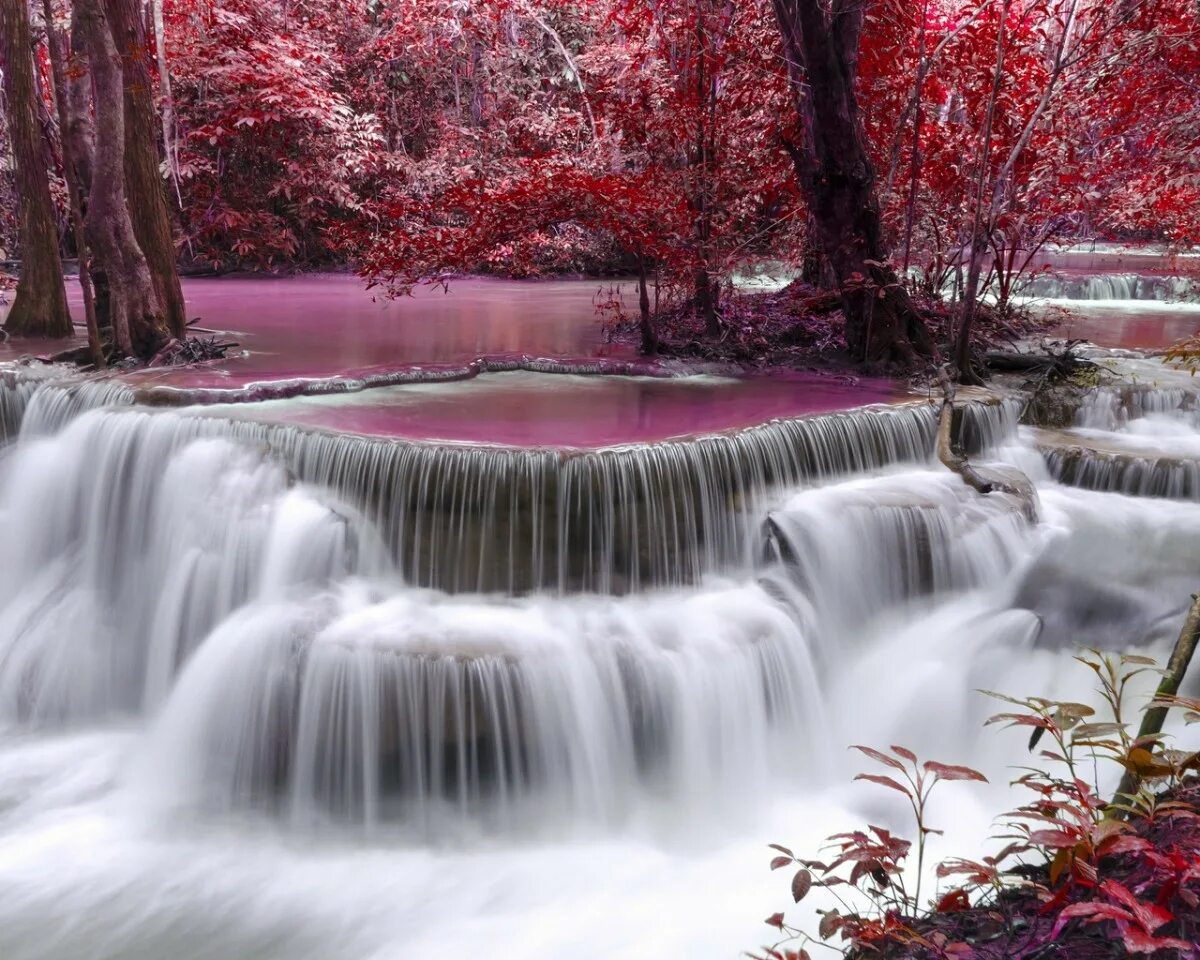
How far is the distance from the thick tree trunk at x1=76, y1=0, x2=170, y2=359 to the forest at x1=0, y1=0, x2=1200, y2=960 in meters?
0.04

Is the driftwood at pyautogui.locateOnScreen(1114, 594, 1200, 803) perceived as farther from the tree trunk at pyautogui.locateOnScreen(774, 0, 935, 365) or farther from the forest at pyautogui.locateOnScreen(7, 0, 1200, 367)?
the tree trunk at pyautogui.locateOnScreen(774, 0, 935, 365)

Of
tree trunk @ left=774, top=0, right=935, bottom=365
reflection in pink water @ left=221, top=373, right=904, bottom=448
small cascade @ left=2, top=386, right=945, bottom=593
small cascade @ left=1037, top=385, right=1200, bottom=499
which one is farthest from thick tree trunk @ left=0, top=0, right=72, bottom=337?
small cascade @ left=1037, top=385, right=1200, bottom=499

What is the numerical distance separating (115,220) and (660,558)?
576 cm

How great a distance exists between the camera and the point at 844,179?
28.1 ft

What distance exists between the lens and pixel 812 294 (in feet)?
33.2

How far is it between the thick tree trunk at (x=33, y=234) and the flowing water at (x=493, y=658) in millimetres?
4066

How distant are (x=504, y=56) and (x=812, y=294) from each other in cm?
1324

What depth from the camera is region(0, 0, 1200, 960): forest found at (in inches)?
169

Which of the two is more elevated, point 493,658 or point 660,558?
point 660,558

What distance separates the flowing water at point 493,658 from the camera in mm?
4531

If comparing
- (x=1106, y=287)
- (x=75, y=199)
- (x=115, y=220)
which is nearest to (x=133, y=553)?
(x=115, y=220)

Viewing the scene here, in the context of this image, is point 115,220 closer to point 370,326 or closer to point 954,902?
point 370,326

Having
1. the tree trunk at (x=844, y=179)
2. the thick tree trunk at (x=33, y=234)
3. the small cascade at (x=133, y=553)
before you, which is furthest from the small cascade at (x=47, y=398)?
the tree trunk at (x=844, y=179)

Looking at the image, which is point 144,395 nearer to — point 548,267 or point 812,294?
point 812,294
